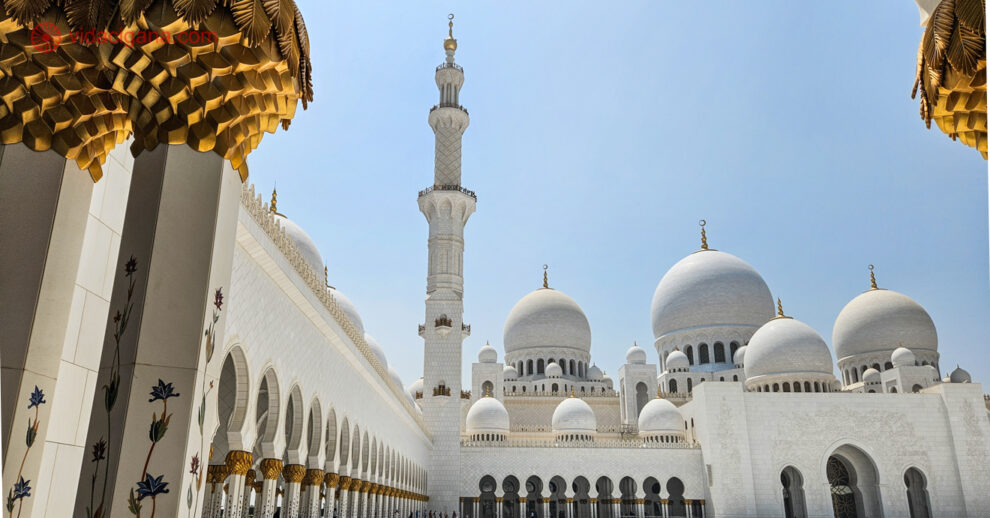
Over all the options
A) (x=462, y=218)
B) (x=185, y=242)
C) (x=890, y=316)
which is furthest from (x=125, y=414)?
(x=890, y=316)

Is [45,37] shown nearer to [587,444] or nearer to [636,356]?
[587,444]

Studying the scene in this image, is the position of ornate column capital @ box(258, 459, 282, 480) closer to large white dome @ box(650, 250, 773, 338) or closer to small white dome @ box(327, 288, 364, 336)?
small white dome @ box(327, 288, 364, 336)

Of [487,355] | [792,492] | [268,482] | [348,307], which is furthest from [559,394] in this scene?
[268,482]

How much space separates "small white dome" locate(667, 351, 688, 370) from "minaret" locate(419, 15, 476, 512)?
1037cm

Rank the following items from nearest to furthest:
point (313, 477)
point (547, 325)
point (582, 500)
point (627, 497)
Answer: point (313, 477)
point (582, 500)
point (627, 497)
point (547, 325)

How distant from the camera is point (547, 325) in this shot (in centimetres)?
3023

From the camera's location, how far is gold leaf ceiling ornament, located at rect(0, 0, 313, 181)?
2.15m

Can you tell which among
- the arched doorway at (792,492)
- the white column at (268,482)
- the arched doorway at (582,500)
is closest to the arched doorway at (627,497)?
the arched doorway at (582,500)

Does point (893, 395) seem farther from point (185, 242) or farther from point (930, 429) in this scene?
point (185, 242)

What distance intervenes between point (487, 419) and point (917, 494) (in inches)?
535

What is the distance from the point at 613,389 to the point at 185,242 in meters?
27.6

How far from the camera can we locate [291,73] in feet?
7.91

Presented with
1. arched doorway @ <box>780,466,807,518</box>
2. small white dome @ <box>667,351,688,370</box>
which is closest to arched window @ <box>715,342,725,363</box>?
small white dome @ <box>667,351,688,370</box>

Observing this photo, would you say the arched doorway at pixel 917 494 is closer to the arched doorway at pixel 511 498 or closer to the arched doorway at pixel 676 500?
the arched doorway at pixel 676 500
